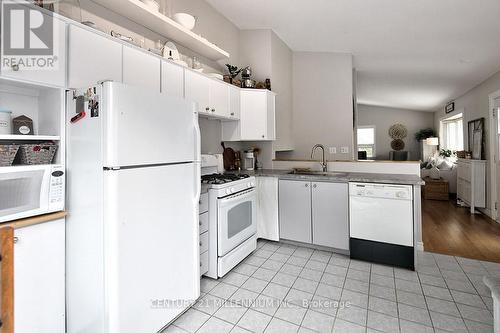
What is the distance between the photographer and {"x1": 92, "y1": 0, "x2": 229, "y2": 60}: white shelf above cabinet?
6.32 ft

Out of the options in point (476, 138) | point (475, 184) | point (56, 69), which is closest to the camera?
point (56, 69)

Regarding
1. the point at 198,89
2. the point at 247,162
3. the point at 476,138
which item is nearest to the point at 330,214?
the point at 247,162

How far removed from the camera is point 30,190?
1392 mm

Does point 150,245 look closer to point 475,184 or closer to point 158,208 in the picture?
point 158,208

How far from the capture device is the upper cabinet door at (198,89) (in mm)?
2402

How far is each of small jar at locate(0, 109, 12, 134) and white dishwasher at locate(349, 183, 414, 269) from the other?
2790 millimetres

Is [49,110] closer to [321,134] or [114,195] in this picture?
[114,195]

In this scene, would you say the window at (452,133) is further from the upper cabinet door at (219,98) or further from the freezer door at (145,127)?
the freezer door at (145,127)

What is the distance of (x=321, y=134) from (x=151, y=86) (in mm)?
3157

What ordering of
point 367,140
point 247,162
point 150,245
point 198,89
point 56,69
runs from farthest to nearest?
1. point 367,140
2. point 247,162
3. point 198,89
4. point 150,245
5. point 56,69

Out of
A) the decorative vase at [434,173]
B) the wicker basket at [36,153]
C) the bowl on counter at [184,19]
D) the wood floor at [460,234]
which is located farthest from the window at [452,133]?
the wicker basket at [36,153]


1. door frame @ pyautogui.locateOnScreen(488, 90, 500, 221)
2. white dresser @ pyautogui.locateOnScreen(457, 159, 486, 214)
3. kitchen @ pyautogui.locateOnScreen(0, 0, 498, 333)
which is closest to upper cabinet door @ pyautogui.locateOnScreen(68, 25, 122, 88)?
kitchen @ pyautogui.locateOnScreen(0, 0, 498, 333)

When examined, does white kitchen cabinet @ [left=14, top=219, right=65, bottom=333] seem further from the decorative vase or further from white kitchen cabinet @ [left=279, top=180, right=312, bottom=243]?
the decorative vase

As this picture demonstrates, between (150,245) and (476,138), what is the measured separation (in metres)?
6.17
